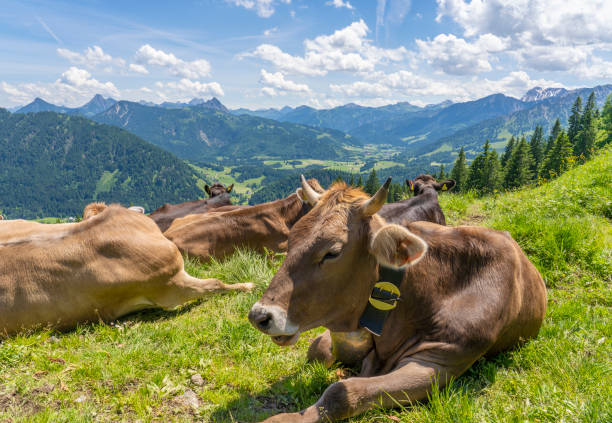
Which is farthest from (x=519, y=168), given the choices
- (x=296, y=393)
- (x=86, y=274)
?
(x=86, y=274)

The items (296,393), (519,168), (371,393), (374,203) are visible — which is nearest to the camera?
(371,393)

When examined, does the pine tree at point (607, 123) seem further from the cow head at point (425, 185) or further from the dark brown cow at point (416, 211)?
the dark brown cow at point (416, 211)

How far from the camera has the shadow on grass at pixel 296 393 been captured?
3348 mm

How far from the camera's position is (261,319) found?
2832 millimetres

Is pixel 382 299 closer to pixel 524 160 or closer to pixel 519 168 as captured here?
pixel 524 160

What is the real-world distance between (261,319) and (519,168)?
222 ft

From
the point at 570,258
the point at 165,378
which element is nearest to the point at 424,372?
the point at 165,378

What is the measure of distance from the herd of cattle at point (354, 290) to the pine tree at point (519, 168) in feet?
208

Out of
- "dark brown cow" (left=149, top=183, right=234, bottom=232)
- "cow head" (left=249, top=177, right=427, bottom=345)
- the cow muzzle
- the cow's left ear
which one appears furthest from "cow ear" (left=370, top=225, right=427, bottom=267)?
the cow's left ear

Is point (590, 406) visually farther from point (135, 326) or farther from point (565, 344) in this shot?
point (135, 326)

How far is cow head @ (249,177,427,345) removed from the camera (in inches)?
115

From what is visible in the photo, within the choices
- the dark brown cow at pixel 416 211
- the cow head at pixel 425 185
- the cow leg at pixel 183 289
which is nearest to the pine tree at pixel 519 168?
the cow head at pixel 425 185

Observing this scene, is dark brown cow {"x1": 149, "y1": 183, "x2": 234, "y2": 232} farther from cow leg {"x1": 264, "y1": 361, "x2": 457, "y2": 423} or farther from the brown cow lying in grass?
cow leg {"x1": 264, "y1": 361, "x2": 457, "y2": 423}

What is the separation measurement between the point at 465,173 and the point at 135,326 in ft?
232
